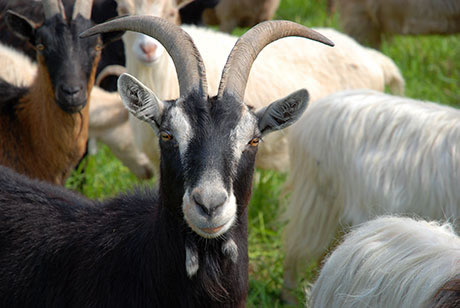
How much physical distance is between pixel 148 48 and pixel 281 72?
1.55 m

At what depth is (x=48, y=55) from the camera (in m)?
4.66

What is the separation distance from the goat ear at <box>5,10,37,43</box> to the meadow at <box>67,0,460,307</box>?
1370mm

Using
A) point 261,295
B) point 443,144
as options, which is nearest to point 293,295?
point 261,295

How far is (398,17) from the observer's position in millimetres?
9461

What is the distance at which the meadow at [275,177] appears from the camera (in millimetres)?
5195

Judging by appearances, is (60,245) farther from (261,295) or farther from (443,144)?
(443,144)

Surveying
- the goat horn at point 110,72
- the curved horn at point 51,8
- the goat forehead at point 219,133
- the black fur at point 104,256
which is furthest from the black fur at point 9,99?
the goat forehead at point 219,133

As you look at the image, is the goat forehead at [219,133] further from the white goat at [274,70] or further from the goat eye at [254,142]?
the white goat at [274,70]

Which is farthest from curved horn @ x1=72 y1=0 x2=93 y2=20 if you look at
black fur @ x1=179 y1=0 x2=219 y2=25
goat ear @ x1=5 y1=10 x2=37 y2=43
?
black fur @ x1=179 y1=0 x2=219 y2=25

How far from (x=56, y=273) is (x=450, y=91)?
7072mm

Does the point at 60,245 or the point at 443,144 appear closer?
the point at 60,245

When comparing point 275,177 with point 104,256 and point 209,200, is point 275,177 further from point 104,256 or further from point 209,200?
point 209,200

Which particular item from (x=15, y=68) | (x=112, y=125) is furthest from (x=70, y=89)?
(x=112, y=125)

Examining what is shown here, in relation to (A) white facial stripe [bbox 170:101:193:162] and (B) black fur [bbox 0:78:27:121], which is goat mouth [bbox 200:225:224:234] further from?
(B) black fur [bbox 0:78:27:121]
